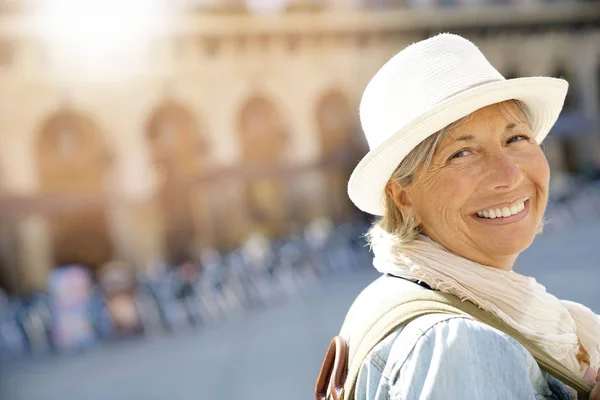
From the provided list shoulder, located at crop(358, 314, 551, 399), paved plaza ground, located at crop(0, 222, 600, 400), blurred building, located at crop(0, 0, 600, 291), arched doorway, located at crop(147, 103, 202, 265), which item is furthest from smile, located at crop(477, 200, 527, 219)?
arched doorway, located at crop(147, 103, 202, 265)

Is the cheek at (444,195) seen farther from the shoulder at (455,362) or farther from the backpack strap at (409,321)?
the shoulder at (455,362)

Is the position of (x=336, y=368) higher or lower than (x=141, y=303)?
higher

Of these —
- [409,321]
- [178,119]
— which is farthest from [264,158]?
[409,321]

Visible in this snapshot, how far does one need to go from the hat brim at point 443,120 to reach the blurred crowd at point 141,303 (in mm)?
7858

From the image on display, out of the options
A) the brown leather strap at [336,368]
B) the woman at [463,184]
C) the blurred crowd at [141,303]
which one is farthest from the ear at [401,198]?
the blurred crowd at [141,303]

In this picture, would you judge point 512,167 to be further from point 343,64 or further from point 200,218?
point 343,64

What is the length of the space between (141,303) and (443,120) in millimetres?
9983

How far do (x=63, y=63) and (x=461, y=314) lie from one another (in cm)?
1568

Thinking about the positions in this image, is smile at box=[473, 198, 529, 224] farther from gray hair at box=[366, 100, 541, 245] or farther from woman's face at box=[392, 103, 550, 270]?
gray hair at box=[366, 100, 541, 245]

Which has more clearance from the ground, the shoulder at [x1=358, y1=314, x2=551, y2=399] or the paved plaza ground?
the shoulder at [x1=358, y1=314, x2=551, y2=399]

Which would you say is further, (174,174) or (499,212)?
(174,174)

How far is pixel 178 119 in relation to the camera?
17234mm

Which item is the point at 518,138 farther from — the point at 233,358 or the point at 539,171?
the point at 233,358

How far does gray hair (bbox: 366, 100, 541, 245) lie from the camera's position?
1.31 m
